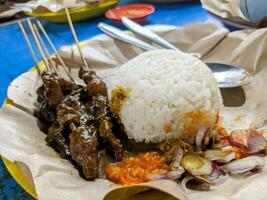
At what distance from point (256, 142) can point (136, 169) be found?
494 mm

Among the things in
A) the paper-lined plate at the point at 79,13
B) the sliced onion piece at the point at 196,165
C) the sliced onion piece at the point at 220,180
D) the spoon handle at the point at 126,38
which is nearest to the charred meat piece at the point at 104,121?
the sliced onion piece at the point at 196,165

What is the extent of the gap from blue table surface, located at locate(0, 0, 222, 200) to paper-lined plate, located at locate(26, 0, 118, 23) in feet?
0.17

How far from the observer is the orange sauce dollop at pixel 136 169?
1580mm

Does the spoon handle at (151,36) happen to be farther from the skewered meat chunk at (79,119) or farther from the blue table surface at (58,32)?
the blue table surface at (58,32)

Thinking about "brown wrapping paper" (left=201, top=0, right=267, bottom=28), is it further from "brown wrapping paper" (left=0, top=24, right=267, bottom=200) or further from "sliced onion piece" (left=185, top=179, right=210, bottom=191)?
"sliced onion piece" (left=185, top=179, right=210, bottom=191)

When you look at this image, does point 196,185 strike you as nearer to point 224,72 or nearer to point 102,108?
point 102,108

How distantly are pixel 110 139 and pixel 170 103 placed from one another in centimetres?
31

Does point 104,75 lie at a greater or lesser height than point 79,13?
lesser

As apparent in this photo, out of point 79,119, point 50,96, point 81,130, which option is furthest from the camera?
point 50,96

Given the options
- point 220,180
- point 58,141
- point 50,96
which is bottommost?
point 220,180

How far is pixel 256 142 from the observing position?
1686 mm

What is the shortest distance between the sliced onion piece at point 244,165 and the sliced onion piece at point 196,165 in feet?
0.25

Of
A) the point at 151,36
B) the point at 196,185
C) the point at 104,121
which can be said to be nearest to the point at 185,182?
the point at 196,185

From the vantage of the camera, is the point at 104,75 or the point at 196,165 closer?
the point at 196,165
